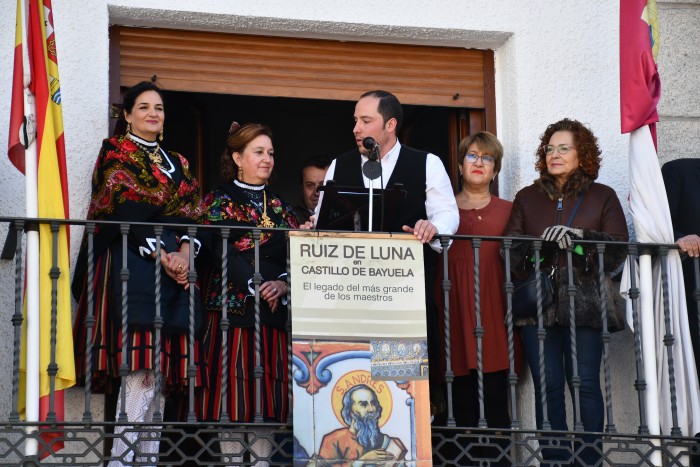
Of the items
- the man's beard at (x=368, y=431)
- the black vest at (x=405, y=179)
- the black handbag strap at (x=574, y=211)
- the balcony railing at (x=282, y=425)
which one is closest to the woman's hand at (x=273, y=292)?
the balcony railing at (x=282, y=425)

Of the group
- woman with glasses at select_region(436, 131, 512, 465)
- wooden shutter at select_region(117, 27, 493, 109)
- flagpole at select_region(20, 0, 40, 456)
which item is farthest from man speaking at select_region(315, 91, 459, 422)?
flagpole at select_region(20, 0, 40, 456)

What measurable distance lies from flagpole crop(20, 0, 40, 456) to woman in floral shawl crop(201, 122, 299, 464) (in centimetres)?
91

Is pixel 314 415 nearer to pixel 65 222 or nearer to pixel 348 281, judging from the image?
pixel 348 281

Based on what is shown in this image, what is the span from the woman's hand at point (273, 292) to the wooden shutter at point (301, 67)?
5.25 feet

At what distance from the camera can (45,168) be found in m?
7.42

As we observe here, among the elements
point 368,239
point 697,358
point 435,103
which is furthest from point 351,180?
point 697,358

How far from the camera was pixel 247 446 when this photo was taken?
283 inches

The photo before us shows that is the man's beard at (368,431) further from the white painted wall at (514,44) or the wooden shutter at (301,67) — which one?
the wooden shutter at (301,67)

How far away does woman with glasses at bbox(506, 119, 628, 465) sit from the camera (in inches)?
305

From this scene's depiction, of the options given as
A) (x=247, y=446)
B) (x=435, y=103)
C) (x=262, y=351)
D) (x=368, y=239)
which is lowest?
(x=247, y=446)

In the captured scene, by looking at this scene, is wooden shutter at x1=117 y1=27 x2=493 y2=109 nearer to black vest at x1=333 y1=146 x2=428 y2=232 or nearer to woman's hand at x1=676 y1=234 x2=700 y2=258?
black vest at x1=333 y1=146 x2=428 y2=232

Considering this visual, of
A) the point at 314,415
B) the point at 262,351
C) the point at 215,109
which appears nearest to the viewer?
the point at 314,415

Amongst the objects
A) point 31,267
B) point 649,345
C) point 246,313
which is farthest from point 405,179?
point 31,267

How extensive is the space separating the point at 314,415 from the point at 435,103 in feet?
8.89
